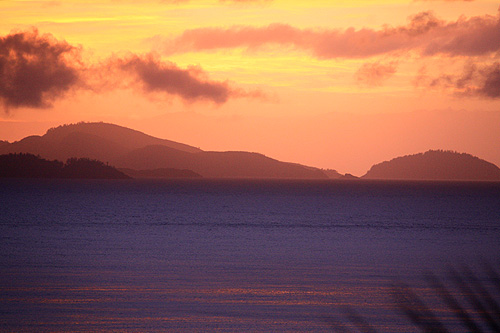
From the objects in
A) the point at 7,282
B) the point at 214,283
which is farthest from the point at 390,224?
the point at 7,282

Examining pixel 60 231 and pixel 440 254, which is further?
pixel 60 231

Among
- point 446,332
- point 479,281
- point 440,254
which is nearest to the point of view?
point 446,332

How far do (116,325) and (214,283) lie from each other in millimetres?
8846

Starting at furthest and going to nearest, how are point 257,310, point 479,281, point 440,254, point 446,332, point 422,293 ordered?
point 440,254 → point 479,281 → point 422,293 → point 257,310 → point 446,332

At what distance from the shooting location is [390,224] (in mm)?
78250

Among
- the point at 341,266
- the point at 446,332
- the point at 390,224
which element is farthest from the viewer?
the point at 390,224

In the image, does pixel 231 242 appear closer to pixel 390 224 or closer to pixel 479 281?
pixel 479 281

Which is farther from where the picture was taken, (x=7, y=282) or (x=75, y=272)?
(x=75, y=272)

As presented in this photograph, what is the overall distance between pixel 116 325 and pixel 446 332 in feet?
37.5

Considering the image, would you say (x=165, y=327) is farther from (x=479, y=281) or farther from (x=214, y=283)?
(x=479, y=281)

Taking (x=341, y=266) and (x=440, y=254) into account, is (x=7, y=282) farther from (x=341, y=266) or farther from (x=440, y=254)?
(x=440, y=254)

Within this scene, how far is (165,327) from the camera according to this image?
70.6 feet

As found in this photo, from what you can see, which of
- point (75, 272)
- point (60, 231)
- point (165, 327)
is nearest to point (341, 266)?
point (75, 272)

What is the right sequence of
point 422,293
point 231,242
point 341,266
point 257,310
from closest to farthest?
1. point 257,310
2. point 422,293
3. point 341,266
4. point 231,242
